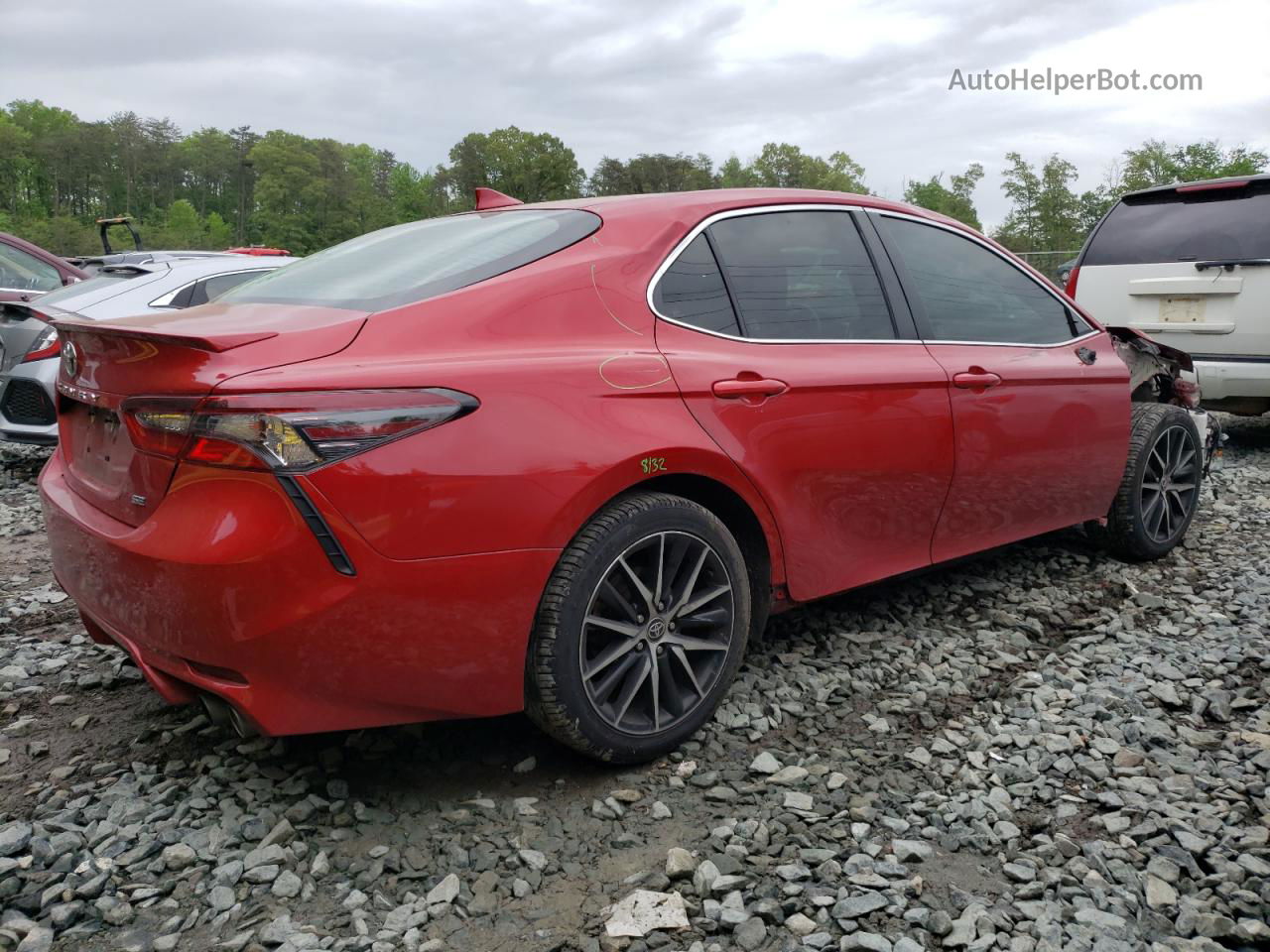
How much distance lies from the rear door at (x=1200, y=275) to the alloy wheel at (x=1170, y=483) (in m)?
2.55

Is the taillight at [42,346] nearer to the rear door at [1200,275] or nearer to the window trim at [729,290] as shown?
the window trim at [729,290]

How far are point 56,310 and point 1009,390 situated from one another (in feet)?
19.4

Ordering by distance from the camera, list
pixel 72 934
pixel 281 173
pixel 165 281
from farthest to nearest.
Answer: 1. pixel 281 173
2. pixel 165 281
3. pixel 72 934

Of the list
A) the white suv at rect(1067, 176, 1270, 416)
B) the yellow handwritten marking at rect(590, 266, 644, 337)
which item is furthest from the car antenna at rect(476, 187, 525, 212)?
the white suv at rect(1067, 176, 1270, 416)

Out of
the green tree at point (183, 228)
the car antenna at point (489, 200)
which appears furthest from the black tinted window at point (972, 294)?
the green tree at point (183, 228)

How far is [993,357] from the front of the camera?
380 centimetres

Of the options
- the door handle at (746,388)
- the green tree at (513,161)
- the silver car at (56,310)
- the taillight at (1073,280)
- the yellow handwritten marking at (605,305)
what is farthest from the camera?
the green tree at (513,161)

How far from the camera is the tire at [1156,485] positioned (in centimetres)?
459

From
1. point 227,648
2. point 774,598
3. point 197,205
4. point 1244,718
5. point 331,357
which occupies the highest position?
point 197,205

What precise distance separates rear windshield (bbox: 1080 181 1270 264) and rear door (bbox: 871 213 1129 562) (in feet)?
10.6

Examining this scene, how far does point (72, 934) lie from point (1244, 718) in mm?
3202

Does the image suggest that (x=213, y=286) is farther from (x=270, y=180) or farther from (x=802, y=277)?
(x=270, y=180)

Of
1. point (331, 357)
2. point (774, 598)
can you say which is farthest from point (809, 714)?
point (331, 357)

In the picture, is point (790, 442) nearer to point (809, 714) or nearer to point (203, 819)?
point (809, 714)
